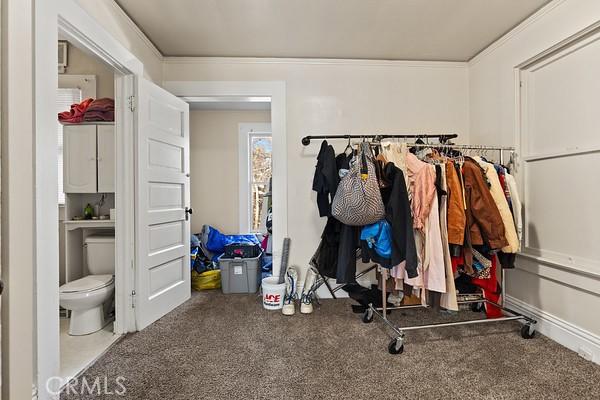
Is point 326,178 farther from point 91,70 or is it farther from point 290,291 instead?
point 91,70

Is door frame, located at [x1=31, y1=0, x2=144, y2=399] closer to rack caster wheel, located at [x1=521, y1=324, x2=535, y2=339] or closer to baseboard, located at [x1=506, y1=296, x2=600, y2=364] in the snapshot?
rack caster wheel, located at [x1=521, y1=324, x2=535, y2=339]

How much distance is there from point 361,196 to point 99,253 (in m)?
2.29

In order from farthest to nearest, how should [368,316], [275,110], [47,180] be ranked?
1. [275,110]
2. [368,316]
3. [47,180]

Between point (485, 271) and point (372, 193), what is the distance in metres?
1.07

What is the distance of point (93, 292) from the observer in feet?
6.91

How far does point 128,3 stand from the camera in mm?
2059

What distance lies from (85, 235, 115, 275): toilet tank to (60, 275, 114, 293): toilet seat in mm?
102

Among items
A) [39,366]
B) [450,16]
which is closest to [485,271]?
[450,16]

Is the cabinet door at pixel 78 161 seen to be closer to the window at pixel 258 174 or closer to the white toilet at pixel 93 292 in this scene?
the white toilet at pixel 93 292

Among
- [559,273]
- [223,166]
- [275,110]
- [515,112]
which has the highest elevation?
[275,110]

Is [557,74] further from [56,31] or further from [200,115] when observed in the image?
[200,115]

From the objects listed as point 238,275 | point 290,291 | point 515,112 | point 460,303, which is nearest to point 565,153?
point 515,112

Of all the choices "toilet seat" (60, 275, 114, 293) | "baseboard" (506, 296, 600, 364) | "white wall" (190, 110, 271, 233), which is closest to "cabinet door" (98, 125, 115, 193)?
"toilet seat" (60, 275, 114, 293)

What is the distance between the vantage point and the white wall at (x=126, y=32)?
6.04ft
